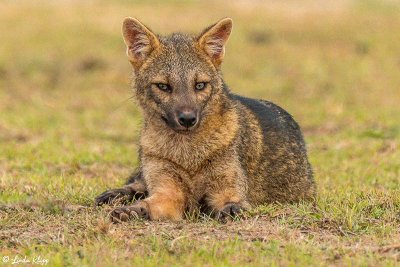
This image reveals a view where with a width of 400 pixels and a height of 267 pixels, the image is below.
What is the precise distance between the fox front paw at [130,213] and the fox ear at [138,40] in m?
1.57

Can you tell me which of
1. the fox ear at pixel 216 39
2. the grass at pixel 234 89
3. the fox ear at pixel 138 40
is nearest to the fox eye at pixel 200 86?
the fox ear at pixel 216 39

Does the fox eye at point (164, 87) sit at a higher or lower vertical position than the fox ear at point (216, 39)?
lower

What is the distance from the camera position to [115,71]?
22000mm

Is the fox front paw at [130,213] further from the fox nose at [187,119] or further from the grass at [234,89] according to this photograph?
the fox nose at [187,119]

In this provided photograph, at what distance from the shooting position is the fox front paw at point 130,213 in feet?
24.0

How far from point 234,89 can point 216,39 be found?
39.9ft

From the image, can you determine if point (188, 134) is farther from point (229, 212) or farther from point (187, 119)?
point (229, 212)

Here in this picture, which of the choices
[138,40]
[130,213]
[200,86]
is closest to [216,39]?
[200,86]

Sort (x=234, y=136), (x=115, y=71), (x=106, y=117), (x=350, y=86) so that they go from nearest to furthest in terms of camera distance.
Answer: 1. (x=234, y=136)
2. (x=106, y=117)
3. (x=350, y=86)
4. (x=115, y=71)

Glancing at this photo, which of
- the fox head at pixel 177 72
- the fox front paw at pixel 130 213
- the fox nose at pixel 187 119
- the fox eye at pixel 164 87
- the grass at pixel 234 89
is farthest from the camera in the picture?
the fox eye at pixel 164 87

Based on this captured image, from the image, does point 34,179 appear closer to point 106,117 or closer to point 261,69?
point 106,117

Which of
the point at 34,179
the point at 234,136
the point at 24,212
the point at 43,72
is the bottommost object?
the point at 43,72

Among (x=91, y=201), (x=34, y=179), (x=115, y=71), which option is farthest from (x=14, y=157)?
(x=115, y=71)

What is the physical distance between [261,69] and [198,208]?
1508cm
